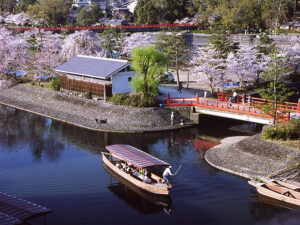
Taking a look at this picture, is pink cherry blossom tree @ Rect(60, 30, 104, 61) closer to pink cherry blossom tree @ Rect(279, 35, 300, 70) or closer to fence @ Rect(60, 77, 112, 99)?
fence @ Rect(60, 77, 112, 99)

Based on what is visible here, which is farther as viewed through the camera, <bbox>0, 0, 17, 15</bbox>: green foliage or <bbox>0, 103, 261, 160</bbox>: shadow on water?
<bbox>0, 0, 17, 15</bbox>: green foliage

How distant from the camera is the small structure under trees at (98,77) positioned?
46406mm

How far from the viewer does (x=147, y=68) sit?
44062 mm

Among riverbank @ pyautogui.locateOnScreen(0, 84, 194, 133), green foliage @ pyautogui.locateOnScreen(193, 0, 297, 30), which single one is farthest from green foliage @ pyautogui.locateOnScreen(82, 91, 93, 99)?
green foliage @ pyautogui.locateOnScreen(193, 0, 297, 30)

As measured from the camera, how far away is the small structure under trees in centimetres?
4641

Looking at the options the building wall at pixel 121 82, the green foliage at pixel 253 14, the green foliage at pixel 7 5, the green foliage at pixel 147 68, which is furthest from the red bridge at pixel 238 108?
the green foliage at pixel 7 5

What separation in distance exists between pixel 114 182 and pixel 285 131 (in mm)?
14202

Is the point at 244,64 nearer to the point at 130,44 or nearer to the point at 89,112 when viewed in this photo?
the point at 89,112

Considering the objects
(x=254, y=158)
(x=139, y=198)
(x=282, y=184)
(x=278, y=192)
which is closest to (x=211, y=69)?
(x=254, y=158)

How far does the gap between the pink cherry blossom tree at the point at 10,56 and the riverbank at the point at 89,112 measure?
20.8 feet

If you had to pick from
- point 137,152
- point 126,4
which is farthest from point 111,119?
point 126,4

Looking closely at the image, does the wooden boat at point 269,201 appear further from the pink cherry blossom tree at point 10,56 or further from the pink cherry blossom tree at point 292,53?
the pink cherry blossom tree at point 10,56

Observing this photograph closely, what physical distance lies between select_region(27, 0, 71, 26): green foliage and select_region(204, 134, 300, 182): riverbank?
91353 millimetres

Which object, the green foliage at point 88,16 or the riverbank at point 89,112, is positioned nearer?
the riverbank at point 89,112
